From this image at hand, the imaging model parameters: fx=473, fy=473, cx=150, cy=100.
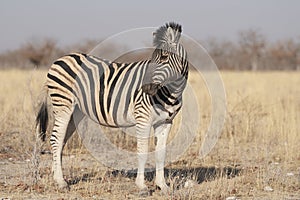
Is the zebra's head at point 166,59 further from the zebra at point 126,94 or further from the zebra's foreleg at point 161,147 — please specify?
the zebra's foreleg at point 161,147

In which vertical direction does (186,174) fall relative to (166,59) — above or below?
below

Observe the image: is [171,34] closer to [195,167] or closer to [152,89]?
[152,89]

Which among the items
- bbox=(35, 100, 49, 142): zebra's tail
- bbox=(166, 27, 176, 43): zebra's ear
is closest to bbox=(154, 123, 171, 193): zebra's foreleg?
bbox=(166, 27, 176, 43): zebra's ear

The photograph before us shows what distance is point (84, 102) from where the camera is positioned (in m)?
6.64

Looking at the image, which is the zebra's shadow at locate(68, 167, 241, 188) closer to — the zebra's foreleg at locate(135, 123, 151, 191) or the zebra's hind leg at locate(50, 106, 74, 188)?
the zebra's hind leg at locate(50, 106, 74, 188)

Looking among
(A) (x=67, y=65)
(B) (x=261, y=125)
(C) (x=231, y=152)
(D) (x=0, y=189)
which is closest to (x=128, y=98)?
(A) (x=67, y=65)

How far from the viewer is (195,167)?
307 inches

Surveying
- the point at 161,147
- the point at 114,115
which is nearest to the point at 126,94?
the point at 114,115

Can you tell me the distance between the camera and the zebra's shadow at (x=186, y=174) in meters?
6.90

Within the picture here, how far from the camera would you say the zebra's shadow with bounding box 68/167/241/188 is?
22.6ft

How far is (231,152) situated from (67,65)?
3.74 metres

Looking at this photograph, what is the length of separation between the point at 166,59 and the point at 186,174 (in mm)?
2265

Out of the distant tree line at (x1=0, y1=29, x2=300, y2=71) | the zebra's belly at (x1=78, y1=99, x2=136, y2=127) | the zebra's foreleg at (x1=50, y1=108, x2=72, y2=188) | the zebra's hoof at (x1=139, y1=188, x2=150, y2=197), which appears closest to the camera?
the zebra's hoof at (x1=139, y1=188, x2=150, y2=197)

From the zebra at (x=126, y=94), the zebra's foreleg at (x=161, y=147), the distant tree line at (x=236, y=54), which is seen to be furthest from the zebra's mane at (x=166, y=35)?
the distant tree line at (x=236, y=54)
